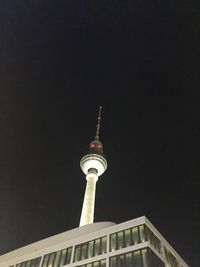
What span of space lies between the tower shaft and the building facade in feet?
75.4

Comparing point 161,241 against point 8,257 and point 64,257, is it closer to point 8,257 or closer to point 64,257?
point 64,257

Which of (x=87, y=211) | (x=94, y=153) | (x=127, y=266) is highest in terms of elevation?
(x=94, y=153)

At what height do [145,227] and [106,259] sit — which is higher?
[145,227]

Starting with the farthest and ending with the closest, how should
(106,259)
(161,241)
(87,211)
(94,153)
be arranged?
(94,153) → (87,211) → (161,241) → (106,259)

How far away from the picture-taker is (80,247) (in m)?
44.9

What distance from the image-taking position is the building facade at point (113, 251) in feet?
128

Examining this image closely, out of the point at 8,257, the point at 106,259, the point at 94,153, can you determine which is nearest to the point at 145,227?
the point at 106,259

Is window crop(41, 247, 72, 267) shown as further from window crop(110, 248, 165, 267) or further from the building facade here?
window crop(110, 248, 165, 267)

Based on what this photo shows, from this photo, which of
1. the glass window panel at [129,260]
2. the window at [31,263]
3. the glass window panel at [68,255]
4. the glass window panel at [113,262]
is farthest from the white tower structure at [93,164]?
the glass window panel at [129,260]

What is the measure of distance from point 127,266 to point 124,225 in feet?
18.9

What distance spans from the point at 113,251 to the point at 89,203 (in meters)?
36.8

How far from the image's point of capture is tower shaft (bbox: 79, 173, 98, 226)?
2879 inches

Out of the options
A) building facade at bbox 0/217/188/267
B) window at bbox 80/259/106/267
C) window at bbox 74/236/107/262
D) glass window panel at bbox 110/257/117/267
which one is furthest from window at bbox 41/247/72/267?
glass window panel at bbox 110/257/117/267

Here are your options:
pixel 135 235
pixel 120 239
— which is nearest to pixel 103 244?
pixel 120 239
